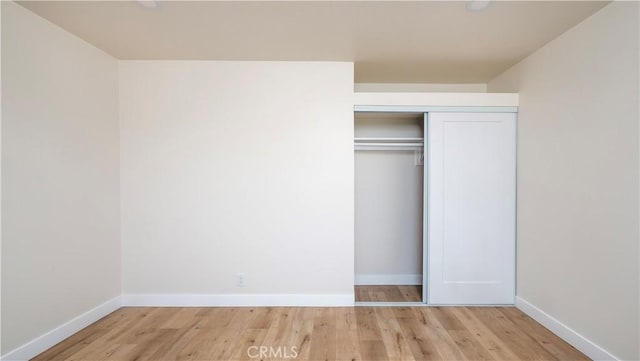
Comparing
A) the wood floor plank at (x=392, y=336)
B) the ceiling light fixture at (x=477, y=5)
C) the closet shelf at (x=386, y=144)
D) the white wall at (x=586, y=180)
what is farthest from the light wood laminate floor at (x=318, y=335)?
the ceiling light fixture at (x=477, y=5)

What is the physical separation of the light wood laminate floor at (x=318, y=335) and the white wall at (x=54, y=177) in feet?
1.28

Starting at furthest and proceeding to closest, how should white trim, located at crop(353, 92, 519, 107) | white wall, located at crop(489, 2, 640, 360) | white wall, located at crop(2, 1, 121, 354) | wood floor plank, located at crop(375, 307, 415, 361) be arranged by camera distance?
white trim, located at crop(353, 92, 519, 107) → wood floor plank, located at crop(375, 307, 415, 361) → white wall, located at crop(2, 1, 121, 354) → white wall, located at crop(489, 2, 640, 360)

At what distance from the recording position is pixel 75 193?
2.34m

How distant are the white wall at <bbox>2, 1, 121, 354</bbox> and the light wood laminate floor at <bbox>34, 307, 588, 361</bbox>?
0.39 meters

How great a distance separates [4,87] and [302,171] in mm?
2202

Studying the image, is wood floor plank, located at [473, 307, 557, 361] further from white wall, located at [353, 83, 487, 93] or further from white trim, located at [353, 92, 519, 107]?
white wall, located at [353, 83, 487, 93]

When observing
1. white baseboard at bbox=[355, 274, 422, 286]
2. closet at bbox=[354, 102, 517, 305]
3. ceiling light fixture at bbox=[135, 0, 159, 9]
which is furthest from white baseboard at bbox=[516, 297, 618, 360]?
ceiling light fixture at bbox=[135, 0, 159, 9]

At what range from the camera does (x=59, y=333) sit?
2189 millimetres

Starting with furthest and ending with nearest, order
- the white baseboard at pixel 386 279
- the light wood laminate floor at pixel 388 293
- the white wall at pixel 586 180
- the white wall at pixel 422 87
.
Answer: the white baseboard at pixel 386 279 < the white wall at pixel 422 87 < the light wood laminate floor at pixel 388 293 < the white wall at pixel 586 180

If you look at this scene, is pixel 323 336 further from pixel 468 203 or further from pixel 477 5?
pixel 477 5

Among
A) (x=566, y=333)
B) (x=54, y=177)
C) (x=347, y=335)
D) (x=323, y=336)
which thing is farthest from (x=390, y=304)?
(x=54, y=177)

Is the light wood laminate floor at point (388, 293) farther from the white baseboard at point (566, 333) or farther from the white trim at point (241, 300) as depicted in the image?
the white baseboard at point (566, 333)

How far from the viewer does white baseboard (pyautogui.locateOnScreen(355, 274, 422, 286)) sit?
3570 mm

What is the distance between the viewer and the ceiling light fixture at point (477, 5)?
5.98 feet
